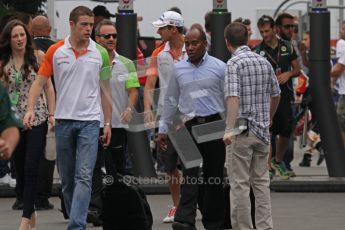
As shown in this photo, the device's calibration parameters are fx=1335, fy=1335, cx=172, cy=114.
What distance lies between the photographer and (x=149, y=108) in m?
12.9

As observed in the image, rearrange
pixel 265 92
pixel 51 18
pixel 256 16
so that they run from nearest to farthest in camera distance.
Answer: pixel 265 92 → pixel 51 18 → pixel 256 16

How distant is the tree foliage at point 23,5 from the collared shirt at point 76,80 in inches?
283

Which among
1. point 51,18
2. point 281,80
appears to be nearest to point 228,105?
point 281,80

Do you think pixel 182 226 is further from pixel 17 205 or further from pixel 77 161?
pixel 17 205

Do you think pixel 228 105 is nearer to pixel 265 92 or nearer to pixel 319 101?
pixel 265 92

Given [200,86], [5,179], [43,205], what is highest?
[200,86]

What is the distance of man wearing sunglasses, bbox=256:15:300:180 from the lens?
15742 mm

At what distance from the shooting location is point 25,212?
36.4 feet

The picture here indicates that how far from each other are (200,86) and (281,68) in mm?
4311

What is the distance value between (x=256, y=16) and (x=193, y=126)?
1060 centimetres

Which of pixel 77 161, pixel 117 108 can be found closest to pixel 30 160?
pixel 77 161

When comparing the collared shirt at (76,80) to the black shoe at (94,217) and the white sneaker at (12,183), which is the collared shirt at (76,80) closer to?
the black shoe at (94,217)

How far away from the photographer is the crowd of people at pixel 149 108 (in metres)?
10.9

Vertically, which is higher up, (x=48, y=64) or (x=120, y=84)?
(x=48, y=64)
